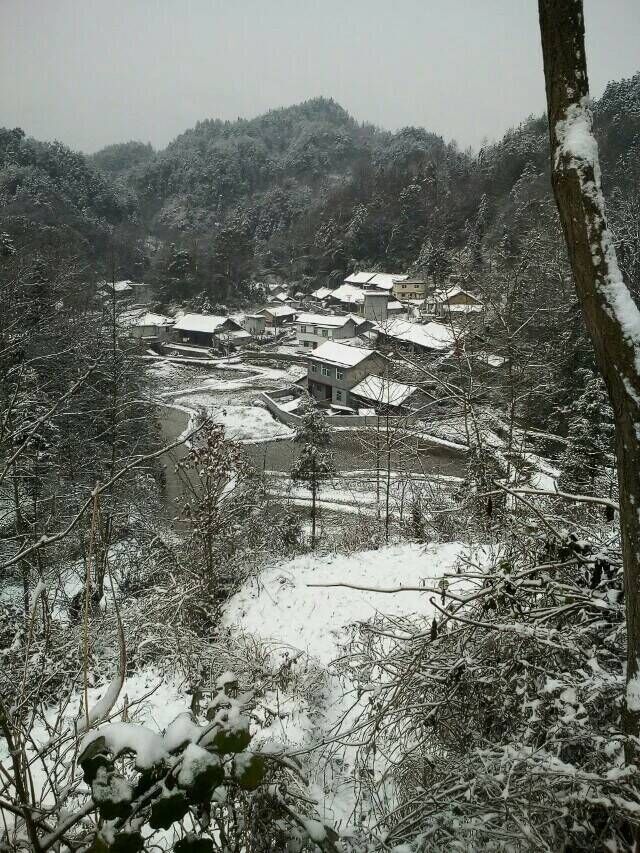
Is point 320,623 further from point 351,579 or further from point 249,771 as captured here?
point 249,771

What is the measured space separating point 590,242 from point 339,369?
2851 cm

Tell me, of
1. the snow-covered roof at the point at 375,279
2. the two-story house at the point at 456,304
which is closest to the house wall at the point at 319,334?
the snow-covered roof at the point at 375,279

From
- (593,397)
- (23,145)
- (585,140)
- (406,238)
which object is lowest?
(593,397)

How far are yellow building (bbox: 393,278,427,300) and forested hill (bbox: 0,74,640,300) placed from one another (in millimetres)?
1981

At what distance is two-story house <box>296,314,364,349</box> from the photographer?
4331cm

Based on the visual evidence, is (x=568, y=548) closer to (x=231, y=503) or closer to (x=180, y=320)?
(x=231, y=503)

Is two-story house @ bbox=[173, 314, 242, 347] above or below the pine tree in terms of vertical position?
above

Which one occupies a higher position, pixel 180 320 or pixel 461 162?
pixel 461 162

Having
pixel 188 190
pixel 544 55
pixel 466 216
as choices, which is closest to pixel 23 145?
pixel 188 190

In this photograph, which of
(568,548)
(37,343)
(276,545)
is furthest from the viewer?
(276,545)

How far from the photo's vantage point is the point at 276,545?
475 inches

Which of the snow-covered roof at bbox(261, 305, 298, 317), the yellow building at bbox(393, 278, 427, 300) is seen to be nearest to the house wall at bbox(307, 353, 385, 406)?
the snow-covered roof at bbox(261, 305, 298, 317)

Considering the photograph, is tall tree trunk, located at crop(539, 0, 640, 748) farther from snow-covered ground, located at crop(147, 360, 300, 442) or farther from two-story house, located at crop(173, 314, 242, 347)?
two-story house, located at crop(173, 314, 242, 347)

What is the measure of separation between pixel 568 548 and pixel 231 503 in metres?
7.47
